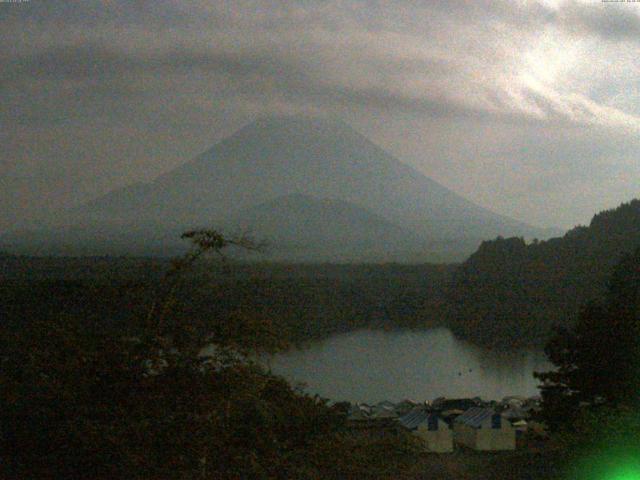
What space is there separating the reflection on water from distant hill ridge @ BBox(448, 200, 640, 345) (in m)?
2.83

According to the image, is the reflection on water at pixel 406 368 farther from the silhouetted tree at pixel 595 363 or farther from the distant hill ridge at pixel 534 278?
the silhouetted tree at pixel 595 363

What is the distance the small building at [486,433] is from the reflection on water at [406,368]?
449cm

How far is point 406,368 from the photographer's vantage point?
1633 cm

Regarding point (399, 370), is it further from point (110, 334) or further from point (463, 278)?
point (110, 334)

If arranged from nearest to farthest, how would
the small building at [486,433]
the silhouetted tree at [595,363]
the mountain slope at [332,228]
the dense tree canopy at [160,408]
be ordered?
the dense tree canopy at [160,408] → the silhouetted tree at [595,363] → the small building at [486,433] → the mountain slope at [332,228]

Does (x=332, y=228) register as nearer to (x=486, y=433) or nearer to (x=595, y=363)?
(x=486, y=433)

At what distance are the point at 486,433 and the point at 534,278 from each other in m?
20.8

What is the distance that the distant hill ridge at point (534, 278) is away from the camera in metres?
23.2

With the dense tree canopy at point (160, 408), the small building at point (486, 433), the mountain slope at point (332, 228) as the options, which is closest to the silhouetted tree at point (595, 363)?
the small building at point (486, 433)

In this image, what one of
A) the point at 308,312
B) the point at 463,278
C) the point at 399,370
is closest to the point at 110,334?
the point at 399,370

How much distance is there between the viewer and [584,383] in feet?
18.2

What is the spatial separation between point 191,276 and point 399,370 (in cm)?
1422

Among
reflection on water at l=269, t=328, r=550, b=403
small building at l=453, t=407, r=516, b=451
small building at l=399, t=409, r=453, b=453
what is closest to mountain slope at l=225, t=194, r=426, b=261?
reflection on water at l=269, t=328, r=550, b=403

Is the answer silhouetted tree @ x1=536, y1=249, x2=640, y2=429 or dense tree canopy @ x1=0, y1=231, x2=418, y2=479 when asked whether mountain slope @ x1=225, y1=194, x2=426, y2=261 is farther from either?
dense tree canopy @ x1=0, y1=231, x2=418, y2=479
